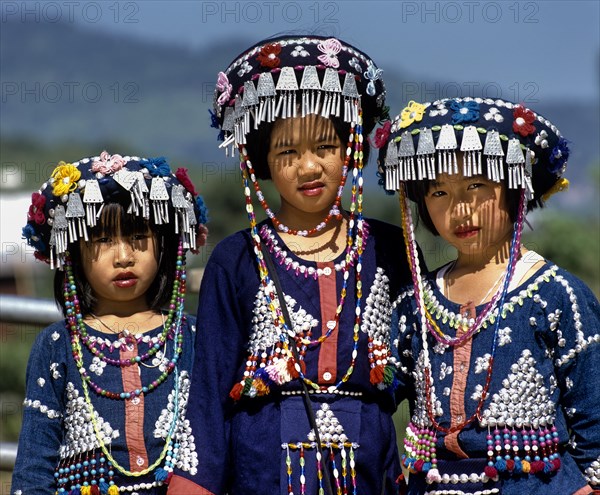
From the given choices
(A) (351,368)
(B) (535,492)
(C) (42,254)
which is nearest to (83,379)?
(C) (42,254)

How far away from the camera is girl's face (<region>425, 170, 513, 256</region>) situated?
12.0ft

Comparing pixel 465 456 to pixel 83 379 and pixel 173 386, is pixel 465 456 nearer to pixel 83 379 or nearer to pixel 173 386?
pixel 173 386

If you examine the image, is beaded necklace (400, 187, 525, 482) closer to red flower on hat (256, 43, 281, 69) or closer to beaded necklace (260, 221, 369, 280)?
beaded necklace (260, 221, 369, 280)

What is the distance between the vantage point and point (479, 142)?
3.58 m

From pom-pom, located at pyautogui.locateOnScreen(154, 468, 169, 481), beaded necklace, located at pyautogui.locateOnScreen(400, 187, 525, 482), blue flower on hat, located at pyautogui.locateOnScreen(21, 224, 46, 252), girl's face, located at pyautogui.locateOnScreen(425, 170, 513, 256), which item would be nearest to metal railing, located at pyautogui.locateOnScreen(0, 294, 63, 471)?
blue flower on hat, located at pyautogui.locateOnScreen(21, 224, 46, 252)

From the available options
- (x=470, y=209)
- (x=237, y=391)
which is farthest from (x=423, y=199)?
(x=237, y=391)

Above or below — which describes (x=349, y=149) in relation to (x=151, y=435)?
above

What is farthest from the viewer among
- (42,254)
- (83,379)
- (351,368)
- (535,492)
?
(42,254)

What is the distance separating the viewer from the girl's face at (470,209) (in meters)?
3.67

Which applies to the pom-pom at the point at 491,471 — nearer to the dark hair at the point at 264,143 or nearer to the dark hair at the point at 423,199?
the dark hair at the point at 423,199

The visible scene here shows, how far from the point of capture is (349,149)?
391 cm

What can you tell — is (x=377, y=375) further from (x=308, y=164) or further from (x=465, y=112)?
(x=465, y=112)

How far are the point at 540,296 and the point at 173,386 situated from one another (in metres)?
1.38

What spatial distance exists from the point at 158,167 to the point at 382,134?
889mm
